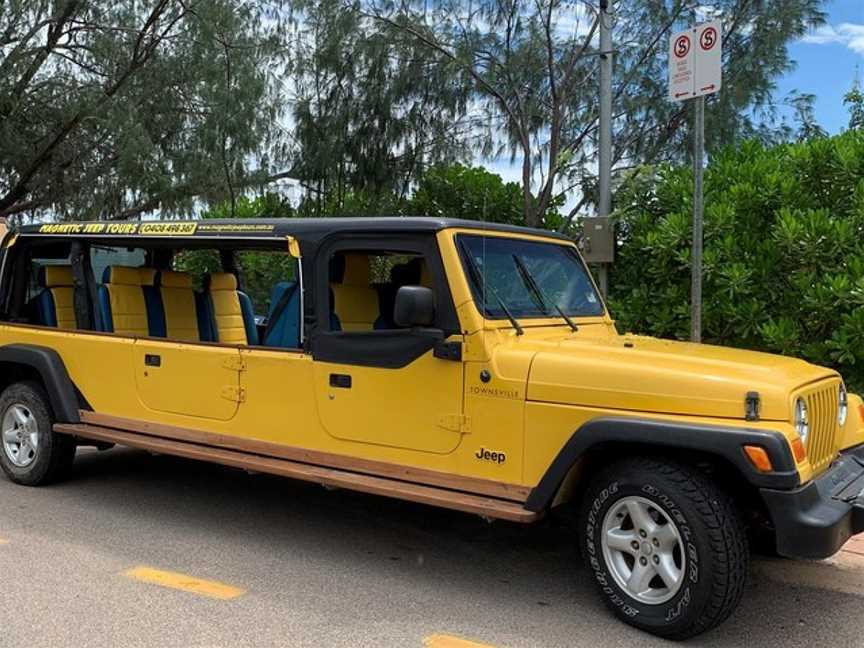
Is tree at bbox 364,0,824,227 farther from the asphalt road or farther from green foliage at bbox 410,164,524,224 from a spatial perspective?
the asphalt road

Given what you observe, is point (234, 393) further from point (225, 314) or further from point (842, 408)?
point (842, 408)

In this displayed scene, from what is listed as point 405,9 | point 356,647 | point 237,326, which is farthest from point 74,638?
point 405,9

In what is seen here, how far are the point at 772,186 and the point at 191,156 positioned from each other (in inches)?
359

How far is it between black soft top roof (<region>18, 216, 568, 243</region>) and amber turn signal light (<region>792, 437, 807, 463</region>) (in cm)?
198

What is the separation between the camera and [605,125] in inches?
333

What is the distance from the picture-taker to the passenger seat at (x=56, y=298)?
21.1 ft

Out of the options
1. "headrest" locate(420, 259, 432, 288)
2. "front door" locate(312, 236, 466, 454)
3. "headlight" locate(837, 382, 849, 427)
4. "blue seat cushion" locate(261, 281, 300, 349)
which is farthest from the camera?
"blue seat cushion" locate(261, 281, 300, 349)

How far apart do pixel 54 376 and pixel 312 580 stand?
2.64 m

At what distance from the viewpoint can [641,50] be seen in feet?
33.2

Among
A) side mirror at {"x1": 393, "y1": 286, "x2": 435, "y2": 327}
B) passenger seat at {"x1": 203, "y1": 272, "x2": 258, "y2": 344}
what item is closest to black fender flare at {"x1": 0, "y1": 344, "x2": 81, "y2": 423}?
passenger seat at {"x1": 203, "y1": 272, "x2": 258, "y2": 344}

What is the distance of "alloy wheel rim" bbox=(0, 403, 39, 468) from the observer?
620 centimetres

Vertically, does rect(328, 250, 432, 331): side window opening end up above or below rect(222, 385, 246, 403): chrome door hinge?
above

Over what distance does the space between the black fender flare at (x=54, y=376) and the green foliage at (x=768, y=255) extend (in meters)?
4.68

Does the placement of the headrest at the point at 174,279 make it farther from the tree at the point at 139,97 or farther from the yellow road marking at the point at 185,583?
the tree at the point at 139,97
